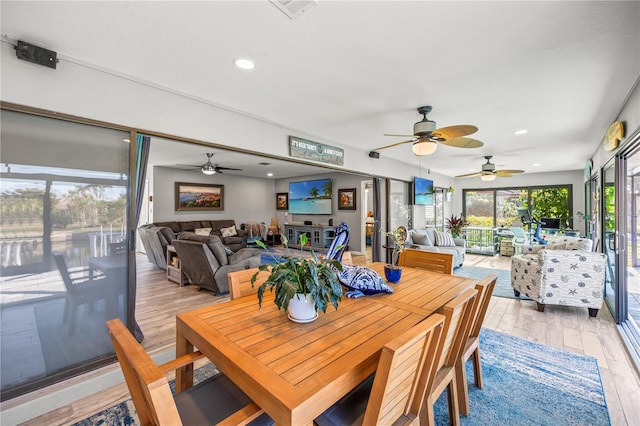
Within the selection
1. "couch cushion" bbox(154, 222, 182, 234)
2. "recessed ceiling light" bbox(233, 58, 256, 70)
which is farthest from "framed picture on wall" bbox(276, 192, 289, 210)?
"recessed ceiling light" bbox(233, 58, 256, 70)

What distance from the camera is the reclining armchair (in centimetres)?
404

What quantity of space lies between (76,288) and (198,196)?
6.48 m

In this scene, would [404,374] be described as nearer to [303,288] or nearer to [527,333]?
[303,288]

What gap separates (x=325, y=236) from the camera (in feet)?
27.2

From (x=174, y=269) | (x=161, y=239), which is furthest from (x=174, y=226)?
(x=174, y=269)

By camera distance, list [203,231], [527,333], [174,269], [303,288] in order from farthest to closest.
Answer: [203,231] → [174,269] → [527,333] → [303,288]

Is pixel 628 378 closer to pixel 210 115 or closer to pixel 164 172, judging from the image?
pixel 210 115

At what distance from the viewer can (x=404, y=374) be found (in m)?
1.06

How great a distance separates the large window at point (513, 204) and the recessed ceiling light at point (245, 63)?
27.2 ft

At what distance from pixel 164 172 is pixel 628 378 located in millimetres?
9052

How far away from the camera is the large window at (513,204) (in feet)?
27.1

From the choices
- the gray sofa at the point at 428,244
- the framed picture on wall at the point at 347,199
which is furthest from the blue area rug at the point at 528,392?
the framed picture on wall at the point at 347,199

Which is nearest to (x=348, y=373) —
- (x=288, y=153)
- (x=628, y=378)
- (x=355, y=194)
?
(x=628, y=378)

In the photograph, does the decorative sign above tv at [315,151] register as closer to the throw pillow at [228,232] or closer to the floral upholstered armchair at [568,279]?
the floral upholstered armchair at [568,279]
